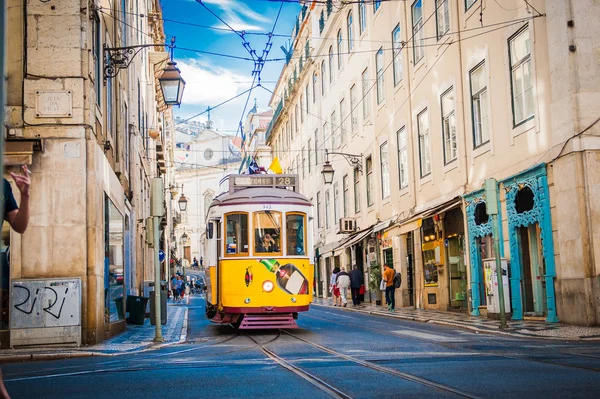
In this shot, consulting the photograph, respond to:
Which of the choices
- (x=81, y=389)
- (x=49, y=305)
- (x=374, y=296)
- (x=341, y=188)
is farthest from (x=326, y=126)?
(x=81, y=389)

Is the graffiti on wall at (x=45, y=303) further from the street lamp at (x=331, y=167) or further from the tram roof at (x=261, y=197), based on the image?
the street lamp at (x=331, y=167)

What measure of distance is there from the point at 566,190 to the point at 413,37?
12.1 m

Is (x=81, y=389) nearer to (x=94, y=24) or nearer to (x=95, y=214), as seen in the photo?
(x=95, y=214)

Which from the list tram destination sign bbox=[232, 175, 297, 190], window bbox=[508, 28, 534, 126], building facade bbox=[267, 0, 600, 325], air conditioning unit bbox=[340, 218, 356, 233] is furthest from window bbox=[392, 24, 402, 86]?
tram destination sign bbox=[232, 175, 297, 190]

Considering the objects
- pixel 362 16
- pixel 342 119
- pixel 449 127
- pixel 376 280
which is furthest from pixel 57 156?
pixel 342 119

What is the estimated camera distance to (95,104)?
15078 mm

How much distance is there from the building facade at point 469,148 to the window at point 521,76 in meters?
0.05

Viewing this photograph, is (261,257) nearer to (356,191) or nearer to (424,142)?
(424,142)

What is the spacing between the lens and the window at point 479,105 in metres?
19.9

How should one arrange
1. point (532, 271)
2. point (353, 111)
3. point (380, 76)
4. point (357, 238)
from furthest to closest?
A: point (353, 111) → point (357, 238) → point (380, 76) → point (532, 271)

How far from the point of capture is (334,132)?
4047 centimetres

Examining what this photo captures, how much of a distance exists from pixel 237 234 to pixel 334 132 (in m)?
24.9

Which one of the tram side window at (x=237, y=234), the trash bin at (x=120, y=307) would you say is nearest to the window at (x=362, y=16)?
the trash bin at (x=120, y=307)

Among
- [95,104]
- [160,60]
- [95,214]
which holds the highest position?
[160,60]
